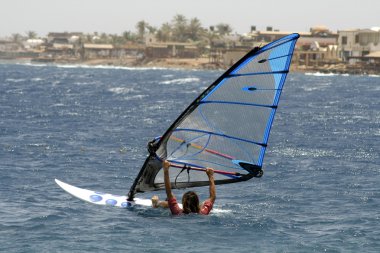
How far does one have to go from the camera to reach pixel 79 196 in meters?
18.8

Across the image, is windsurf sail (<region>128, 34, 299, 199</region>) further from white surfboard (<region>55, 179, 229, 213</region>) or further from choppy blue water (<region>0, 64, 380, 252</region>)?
choppy blue water (<region>0, 64, 380, 252</region>)

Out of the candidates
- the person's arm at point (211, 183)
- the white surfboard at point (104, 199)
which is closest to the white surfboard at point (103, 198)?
the white surfboard at point (104, 199)

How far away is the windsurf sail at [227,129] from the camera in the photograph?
650 inches

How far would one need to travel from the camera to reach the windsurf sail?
54.2 feet

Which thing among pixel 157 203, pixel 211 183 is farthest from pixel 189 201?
pixel 157 203

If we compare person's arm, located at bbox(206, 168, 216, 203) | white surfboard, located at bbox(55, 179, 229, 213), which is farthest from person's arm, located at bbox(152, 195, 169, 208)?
person's arm, located at bbox(206, 168, 216, 203)

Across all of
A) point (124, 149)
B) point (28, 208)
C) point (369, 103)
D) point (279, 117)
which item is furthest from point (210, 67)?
point (28, 208)

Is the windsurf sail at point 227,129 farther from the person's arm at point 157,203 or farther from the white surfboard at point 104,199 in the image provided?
the white surfboard at point 104,199

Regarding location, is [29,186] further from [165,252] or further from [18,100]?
Result: [18,100]

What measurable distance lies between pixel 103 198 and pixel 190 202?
305 centimetres

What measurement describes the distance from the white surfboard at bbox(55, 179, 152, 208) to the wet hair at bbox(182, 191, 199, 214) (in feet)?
5.58

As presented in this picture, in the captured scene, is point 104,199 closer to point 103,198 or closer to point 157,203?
point 103,198

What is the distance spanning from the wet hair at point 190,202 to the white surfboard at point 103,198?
1700 mm

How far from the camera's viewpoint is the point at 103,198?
18484 millimetres
